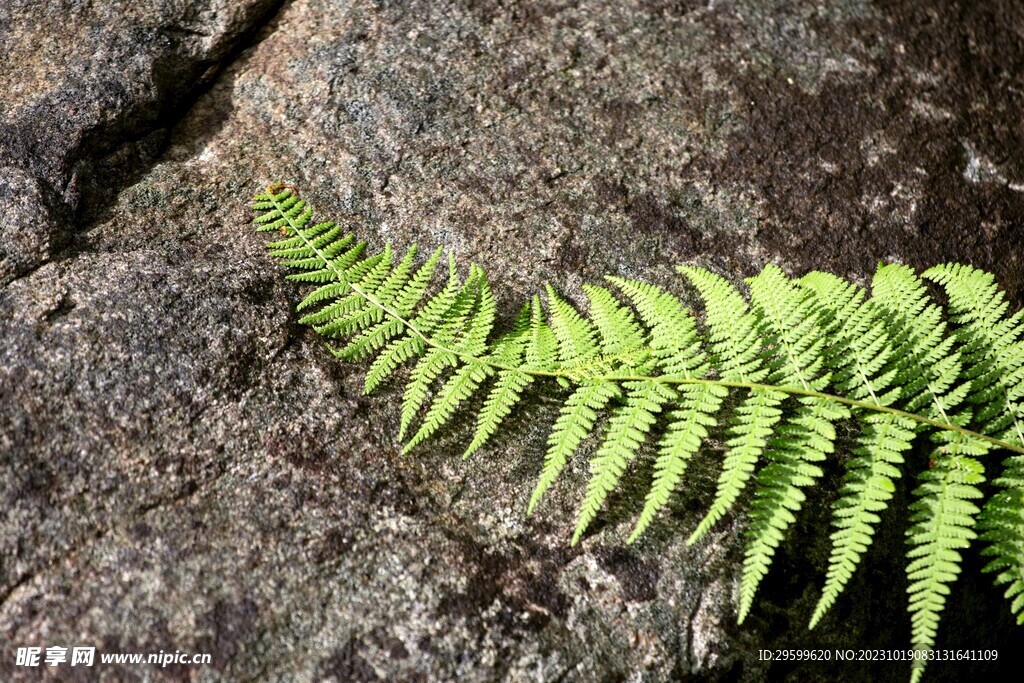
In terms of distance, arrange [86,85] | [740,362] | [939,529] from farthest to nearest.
Answer: [86,85], [740,362], [939,529]

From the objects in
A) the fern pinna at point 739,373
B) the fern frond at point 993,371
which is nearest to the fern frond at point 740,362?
the fern pinna at point 739,373

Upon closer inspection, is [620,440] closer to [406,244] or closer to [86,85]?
[406,244]

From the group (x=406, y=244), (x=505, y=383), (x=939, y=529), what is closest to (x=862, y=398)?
(x=939, y=529)

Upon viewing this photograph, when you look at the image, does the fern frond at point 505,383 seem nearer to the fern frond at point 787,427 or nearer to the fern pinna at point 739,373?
the fern pinna at point 739,373

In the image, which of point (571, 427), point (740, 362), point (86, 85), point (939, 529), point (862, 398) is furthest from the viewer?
point (86, 85)

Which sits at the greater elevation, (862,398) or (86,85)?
(86,85)
